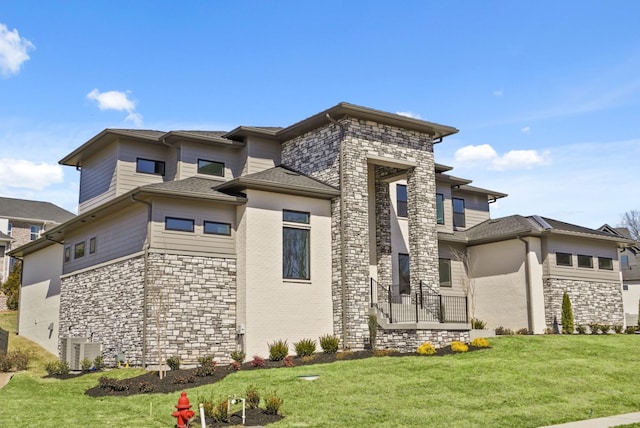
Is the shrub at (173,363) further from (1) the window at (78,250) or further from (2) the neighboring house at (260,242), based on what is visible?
(1) the window at (78,250)

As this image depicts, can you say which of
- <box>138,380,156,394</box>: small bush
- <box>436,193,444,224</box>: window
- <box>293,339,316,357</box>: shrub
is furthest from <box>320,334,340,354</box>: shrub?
<box>436,193,444,224</box>: window

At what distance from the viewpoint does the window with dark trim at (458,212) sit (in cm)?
3081

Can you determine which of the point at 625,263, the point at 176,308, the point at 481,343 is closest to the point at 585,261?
the point at 481,343

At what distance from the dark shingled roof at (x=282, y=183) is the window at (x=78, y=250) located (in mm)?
7068

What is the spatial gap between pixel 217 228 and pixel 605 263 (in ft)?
61.3

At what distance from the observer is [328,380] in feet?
49.3

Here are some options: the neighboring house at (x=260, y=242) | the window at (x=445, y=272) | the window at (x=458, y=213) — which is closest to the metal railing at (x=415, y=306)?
the neighboring house at (x=260, y=242)

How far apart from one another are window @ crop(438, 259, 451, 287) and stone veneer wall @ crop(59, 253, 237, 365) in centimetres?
1096

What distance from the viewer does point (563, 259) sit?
27.8m

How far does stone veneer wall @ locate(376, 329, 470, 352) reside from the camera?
2036 centimetres

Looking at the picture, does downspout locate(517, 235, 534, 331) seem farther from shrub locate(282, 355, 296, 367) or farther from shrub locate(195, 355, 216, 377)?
shrub locate(195, 355, 216, 377)

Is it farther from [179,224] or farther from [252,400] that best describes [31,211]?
[252,400]

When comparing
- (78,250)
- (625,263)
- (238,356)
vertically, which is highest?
(625,263)

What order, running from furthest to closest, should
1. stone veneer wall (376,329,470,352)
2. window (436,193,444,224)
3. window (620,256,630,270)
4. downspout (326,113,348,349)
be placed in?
window (620,256,630,270), window (436,193,444,224), downspout (326,113,348,349), stone veneer wall (376,329,470,352)
